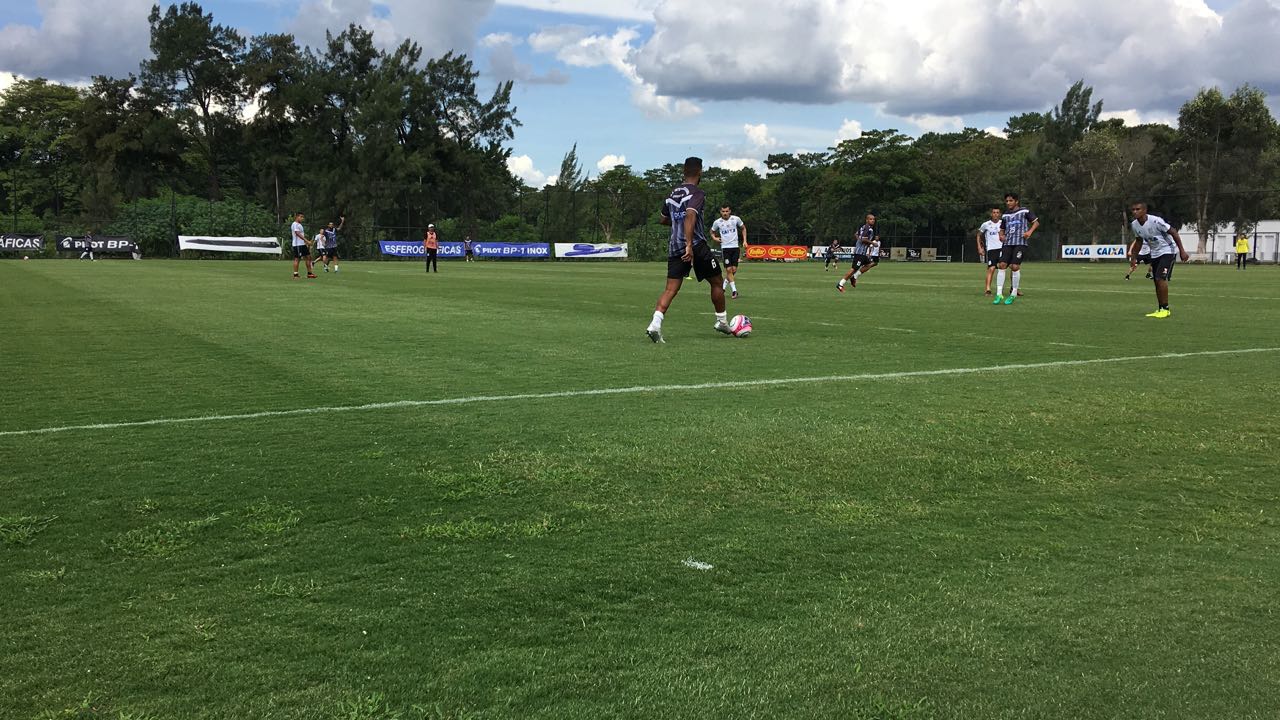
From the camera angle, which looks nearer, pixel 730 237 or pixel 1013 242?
pixel 1013 242

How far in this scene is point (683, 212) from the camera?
35.4 feet

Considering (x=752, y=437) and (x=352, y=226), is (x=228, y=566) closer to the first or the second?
(x=752, y=437)

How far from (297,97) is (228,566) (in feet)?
247

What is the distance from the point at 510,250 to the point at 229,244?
17088mm

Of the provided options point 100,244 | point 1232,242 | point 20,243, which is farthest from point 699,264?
point 1232,242

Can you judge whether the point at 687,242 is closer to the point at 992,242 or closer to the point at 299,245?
the point at 992,242

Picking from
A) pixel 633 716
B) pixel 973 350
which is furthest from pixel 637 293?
pixel 633 716

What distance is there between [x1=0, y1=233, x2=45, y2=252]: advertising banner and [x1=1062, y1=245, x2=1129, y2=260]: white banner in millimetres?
65837

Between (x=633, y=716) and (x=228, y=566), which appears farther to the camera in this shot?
(x=228, y=566)

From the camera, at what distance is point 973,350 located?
10.0 metres

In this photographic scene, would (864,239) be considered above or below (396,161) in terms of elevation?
below

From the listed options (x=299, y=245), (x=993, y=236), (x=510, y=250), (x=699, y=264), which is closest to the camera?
(x=699, y=264)

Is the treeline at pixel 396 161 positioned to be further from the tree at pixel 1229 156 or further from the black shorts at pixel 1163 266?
the black shorts at pixel 1163 266

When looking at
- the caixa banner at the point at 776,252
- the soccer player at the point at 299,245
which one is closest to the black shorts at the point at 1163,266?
the soccer player at the point at 299,245
